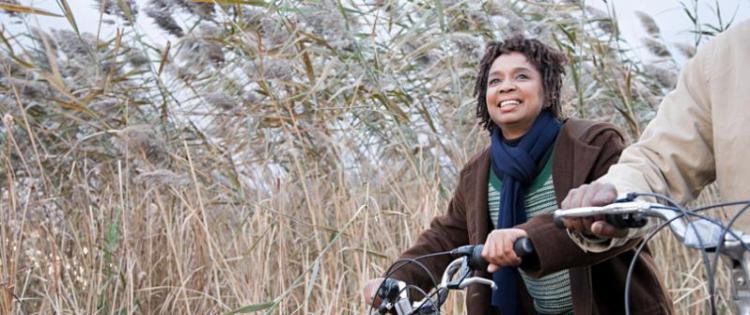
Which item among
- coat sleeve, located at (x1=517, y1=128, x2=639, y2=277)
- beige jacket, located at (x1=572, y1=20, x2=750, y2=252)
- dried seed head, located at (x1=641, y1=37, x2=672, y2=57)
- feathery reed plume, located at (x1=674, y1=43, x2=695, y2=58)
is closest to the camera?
beige jacket, located at (x1=572, y1=20, x2=750, y2=252)

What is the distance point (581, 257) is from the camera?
246 cm

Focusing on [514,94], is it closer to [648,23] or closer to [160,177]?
[160,177]

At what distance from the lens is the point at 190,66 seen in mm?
4422

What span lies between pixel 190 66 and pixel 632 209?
3092mm

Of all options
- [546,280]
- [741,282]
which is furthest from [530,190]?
[741,282]

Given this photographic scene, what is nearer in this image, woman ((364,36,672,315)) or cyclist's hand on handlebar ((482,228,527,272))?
cyclist's hand on handlebar ((482,228,527,272))

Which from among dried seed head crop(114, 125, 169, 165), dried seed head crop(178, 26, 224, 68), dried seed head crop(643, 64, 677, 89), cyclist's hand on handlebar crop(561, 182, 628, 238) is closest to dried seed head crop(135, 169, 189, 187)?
dried seed head crop(114, 125, 169, 165)

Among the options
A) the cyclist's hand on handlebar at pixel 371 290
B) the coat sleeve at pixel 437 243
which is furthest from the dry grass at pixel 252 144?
the cyclist's hand on handlebar at pixel 371 290

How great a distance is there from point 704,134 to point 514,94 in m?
0.86

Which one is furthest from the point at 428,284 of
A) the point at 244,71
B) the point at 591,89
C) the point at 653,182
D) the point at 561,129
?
the point at 591,89

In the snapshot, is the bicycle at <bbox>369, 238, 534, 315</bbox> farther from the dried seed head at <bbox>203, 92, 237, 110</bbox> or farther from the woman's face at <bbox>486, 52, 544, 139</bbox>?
the dried seed head at <bbox>203, 92, 237, 110</bbox>

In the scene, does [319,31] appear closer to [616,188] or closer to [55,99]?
[55,99]

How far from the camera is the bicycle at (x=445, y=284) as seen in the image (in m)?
2.10

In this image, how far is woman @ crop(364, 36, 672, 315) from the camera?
266cm
